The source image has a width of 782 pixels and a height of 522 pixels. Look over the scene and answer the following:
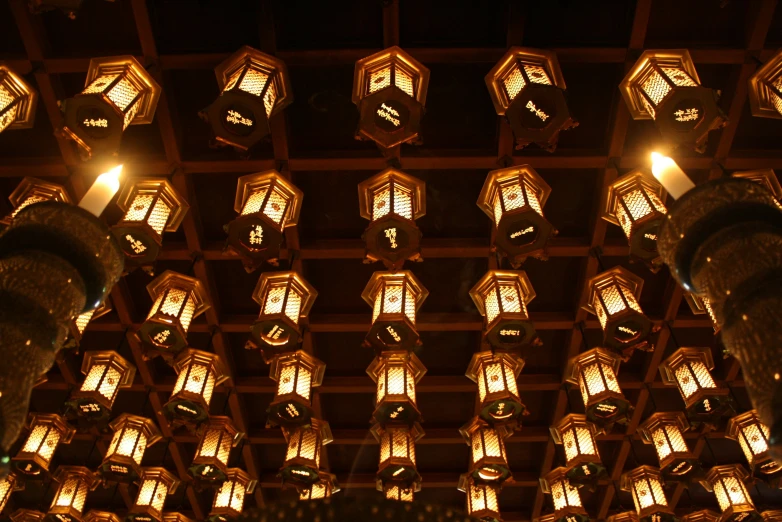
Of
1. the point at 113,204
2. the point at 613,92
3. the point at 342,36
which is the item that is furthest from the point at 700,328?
the point at 113,204

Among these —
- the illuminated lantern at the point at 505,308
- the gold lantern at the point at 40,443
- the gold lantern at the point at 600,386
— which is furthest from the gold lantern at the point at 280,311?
the gold lantern at the point at 40,443

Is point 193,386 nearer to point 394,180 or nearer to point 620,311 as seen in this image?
point 394,180

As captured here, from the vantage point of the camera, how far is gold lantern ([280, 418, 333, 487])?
726 centimetres

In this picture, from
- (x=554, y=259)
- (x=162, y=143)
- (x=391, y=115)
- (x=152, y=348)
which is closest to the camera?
(x=391, y=115)

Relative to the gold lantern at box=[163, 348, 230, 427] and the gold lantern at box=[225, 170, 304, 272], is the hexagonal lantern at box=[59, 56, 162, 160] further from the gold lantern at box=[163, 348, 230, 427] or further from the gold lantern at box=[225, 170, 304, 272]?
the gold lantern at box=[163, 348, 230, 427]

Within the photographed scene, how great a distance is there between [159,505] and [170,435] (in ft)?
3.52

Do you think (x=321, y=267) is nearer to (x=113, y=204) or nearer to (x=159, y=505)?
(x=113, y=204)

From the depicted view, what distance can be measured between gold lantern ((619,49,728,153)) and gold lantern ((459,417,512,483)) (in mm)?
3964

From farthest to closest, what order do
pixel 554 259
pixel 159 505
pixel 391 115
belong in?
1. pixel 159 505
2. pixel 554 259
3. pixel 391 115

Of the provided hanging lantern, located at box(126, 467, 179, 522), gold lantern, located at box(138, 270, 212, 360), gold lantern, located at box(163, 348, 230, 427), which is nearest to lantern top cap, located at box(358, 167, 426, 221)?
gold lantern, located at box(138, 270, 212, 360)

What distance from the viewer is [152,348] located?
5.98 meters

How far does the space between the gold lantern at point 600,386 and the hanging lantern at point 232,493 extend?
5112mm

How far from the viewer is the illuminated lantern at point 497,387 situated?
21.0 feet

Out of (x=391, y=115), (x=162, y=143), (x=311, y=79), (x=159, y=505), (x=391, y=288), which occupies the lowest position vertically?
(x=159, y=505)
